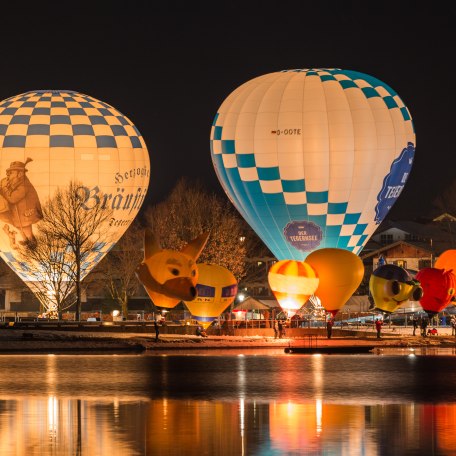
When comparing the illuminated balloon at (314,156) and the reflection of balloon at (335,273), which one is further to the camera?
the illuminated balloon at (314,156)

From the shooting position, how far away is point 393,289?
169ft

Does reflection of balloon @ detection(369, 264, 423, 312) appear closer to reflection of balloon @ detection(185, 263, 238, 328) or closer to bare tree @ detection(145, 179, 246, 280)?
reflection of balloon @ detection(185, 263, 238, 328)

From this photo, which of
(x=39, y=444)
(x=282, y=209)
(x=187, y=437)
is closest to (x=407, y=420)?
(x=187, y=437)

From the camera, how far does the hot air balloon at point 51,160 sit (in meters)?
59.3

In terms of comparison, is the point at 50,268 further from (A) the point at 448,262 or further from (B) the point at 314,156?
(A) the point at 448,262

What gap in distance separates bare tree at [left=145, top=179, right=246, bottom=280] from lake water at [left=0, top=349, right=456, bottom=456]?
142 feet

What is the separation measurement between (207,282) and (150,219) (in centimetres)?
4442

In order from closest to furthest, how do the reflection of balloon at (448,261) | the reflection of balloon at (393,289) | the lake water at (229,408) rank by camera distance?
the lake water at (229,408) < the reflection of balloon at (393,289) < the reflection of balloon at (448,261)

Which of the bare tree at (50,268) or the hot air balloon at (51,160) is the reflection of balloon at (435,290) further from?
the bare tree at (50,268)

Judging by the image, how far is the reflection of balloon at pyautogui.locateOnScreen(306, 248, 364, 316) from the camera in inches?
1966

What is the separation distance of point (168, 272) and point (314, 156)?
10664 millimetres

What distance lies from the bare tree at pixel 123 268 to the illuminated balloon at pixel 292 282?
112 feet

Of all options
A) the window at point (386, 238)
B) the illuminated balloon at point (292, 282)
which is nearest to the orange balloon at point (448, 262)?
the illuminated balloon at point (292, 282)

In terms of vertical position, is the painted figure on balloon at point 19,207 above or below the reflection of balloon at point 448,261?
above
